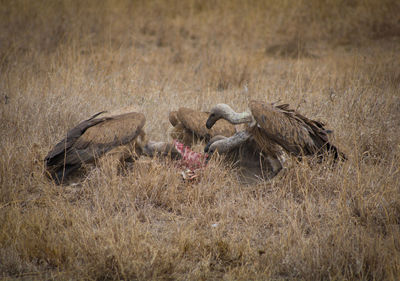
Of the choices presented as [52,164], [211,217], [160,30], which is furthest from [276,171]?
[160,30]

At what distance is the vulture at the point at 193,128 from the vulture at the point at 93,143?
0.79 meters

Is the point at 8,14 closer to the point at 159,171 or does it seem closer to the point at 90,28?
the point at 90,28

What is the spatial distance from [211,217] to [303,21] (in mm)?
9560

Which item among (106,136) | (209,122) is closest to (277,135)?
(209,122)

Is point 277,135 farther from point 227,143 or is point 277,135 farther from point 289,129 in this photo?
point 227,143

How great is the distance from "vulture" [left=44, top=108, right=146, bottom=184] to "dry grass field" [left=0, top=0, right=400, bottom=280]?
0.61 ft

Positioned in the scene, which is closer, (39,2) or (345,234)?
(345,234)

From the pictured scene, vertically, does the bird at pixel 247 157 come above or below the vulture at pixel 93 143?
below

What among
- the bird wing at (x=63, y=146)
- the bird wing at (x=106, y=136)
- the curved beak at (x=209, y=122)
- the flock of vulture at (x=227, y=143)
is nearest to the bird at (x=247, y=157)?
the flock of vulture at (x=227, y=143)

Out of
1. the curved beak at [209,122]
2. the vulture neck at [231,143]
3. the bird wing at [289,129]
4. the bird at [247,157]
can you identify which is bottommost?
the bird at [247,157]

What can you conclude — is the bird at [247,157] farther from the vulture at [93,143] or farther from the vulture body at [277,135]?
the vulture at [93,143]

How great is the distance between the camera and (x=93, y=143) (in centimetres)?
430

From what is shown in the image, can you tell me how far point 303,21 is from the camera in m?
11.9

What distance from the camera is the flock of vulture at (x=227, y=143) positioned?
4285mm
